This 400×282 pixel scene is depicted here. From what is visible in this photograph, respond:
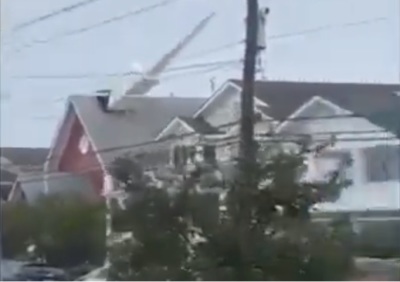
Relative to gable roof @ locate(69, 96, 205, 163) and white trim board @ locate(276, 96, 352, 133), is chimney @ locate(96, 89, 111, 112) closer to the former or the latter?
gable roof @ locate(69, 96, 205, 163)

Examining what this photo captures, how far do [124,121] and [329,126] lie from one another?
1.51ft

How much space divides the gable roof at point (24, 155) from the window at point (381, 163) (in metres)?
0.72

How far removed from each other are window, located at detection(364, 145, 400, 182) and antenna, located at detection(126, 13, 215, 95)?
18.4 inches

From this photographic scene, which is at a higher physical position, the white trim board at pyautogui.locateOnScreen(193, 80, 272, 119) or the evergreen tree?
the white trim board at pyautogui.locateOnScreen(193, 80, 272, 119)

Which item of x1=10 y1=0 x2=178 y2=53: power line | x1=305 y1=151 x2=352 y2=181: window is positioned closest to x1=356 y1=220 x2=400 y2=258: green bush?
x1=305 y1=151 x2=352 y2=181: window

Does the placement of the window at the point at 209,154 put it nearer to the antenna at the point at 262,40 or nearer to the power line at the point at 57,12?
the antenna at the point at 262,40

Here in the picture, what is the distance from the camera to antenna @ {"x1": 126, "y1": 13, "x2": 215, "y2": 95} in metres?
1.77

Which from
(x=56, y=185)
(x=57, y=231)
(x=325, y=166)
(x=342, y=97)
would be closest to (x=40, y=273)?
(x=57, y=231)

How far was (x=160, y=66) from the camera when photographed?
1775 millimetres

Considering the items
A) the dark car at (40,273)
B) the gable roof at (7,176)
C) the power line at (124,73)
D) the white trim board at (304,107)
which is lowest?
the dark car at (40,273)

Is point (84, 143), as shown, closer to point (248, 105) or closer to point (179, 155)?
point (179, 155)

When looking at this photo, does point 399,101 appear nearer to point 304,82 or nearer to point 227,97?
point 304,82

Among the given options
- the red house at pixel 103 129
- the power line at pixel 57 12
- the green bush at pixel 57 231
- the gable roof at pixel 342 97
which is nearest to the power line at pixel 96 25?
the power line at pixel 57 12

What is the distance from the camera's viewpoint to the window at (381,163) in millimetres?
1676
